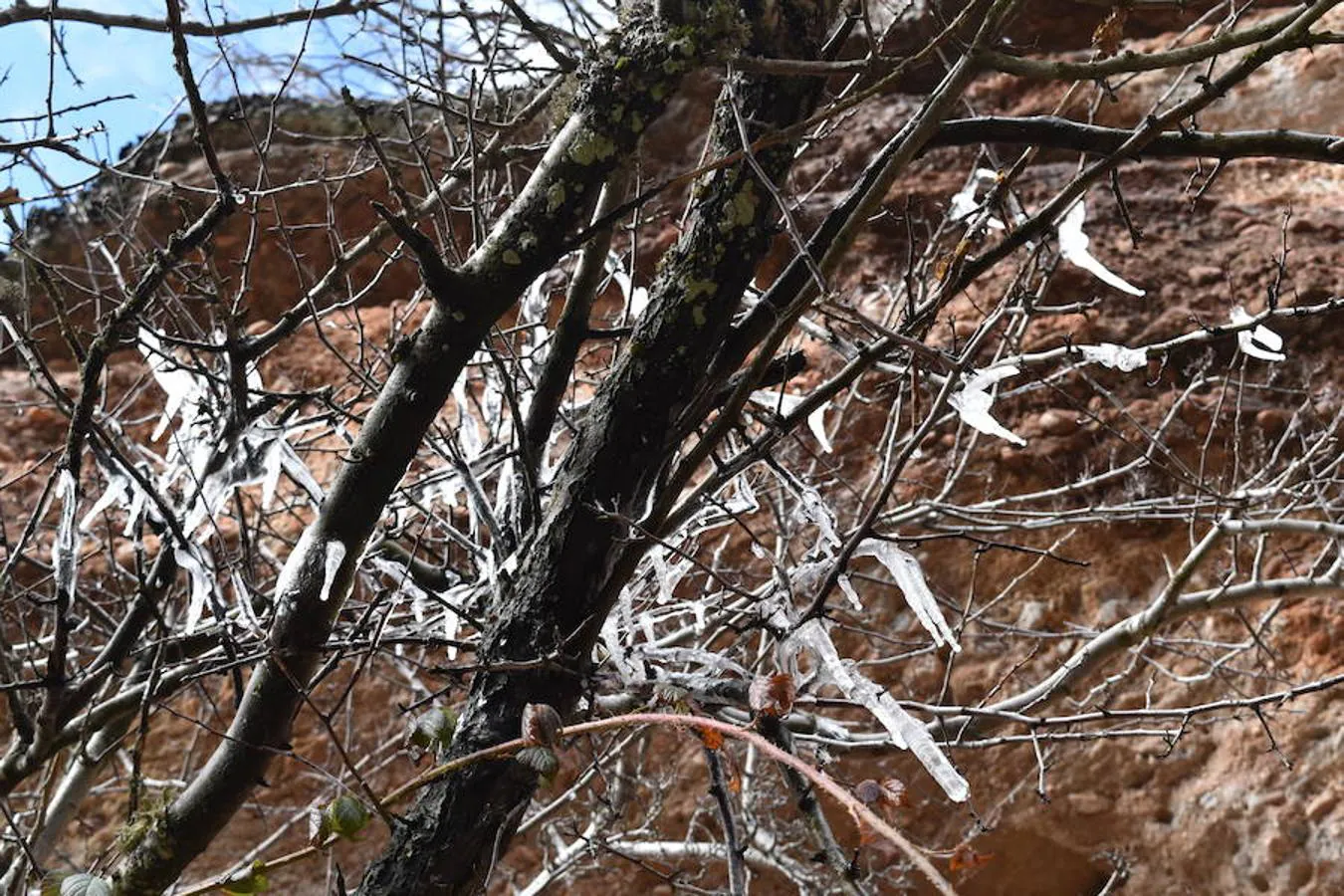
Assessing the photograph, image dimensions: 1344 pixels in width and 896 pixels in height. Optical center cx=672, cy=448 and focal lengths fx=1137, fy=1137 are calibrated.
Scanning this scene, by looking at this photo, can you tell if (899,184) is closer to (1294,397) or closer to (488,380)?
(1294,397)

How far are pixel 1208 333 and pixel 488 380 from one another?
211cm

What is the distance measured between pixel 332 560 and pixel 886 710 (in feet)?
2.86

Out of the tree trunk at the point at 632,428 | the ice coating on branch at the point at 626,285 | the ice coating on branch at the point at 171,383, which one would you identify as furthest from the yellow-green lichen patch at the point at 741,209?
the ice coating on branch at the point at 171,383

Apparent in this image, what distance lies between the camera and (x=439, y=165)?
6.17 meters

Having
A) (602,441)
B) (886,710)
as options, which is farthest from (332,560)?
(886,710)

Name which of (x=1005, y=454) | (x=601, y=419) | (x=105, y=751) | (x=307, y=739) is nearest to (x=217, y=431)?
(x=105, y=751)

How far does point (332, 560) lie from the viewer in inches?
70.0

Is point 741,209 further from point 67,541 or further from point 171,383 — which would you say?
point 171,383

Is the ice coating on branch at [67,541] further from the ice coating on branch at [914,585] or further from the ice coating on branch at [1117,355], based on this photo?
the ice coating on branch at [1117,355]

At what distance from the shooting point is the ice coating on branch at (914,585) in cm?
173

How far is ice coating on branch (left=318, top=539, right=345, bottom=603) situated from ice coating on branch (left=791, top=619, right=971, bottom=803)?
28.5 inches

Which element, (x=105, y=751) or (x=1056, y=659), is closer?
(x=105, y=751)

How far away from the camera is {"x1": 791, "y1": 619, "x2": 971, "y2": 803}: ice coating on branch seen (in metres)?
1.44

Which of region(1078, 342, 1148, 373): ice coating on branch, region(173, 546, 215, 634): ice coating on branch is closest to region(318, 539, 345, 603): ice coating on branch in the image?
region(173, 546, 215, 634): ice coating on branch
